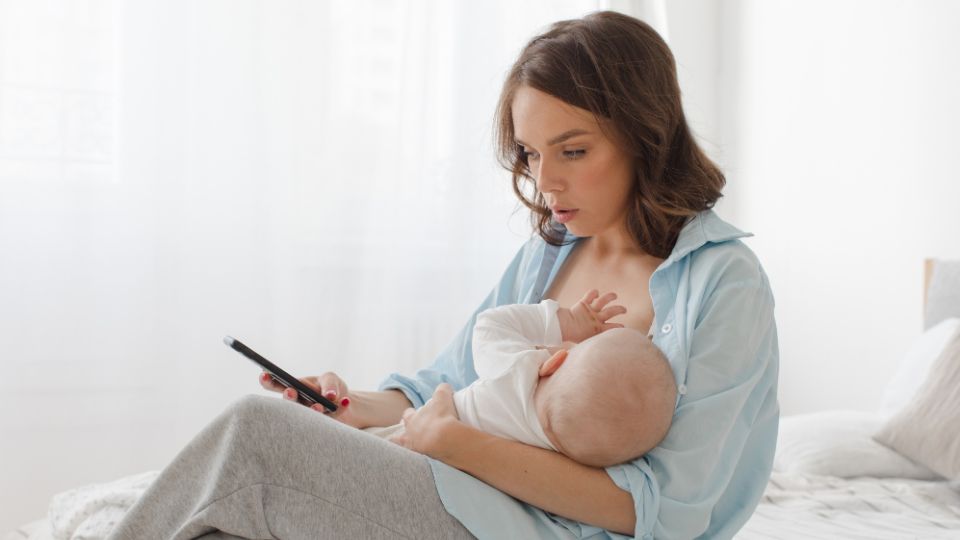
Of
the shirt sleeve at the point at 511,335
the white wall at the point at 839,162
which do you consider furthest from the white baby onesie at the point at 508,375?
the white wall at the point at 839,162

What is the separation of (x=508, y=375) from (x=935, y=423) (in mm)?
1474

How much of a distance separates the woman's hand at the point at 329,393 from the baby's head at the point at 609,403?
Result: 0.45 metres

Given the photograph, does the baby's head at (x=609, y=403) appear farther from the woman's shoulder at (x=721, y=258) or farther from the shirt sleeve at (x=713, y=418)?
the woman's shoulder at (x=721, y=258)

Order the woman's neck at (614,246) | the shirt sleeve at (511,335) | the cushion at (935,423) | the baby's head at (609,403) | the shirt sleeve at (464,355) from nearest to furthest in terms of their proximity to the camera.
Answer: the baby's head at (609,403)
the shirt sleeve at (511,335)
the woman's neck at (614,246)
the shirt sleeve at (464,355)
the cushion at (935,423)

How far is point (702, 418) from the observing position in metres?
1.32

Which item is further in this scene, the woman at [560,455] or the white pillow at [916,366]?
the white pillow at [916,366]

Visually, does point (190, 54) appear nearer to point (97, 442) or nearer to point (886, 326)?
point (97, 442)

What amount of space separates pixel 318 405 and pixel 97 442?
1751 millimetres

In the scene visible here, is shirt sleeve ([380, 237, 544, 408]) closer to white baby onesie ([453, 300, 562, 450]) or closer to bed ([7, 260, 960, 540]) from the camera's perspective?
white baby onesie ([453, 300, 562, 450])

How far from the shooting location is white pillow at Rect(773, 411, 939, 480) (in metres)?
2.45

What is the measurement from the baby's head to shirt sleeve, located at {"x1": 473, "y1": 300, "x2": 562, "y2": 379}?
0.10m

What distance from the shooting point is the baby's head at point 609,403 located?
128 centimetres

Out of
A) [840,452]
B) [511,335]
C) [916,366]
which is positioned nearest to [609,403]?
[511,335]

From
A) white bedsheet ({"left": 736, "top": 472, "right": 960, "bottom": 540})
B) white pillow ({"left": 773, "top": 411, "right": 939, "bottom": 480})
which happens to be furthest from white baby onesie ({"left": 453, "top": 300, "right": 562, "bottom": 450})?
white pillow ({"left": 773, "top": 411, "right": 939, "bottom": 480})
